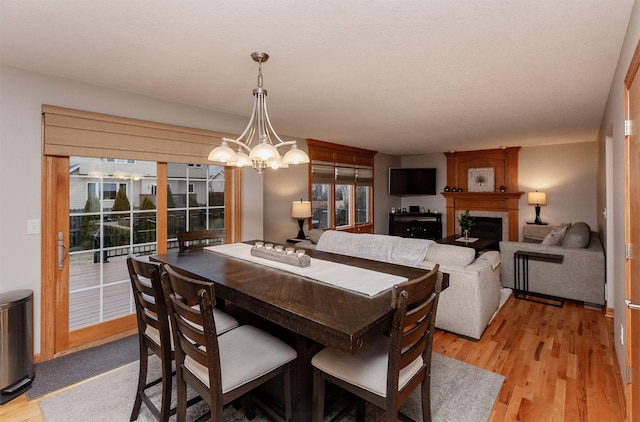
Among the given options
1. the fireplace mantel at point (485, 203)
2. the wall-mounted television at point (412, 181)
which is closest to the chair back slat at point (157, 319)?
the wall-mounted television at point (412, 181)

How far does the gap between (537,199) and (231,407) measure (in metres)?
6.52

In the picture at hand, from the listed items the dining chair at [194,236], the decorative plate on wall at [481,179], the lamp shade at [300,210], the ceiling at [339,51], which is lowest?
the dining chair at [194,236]

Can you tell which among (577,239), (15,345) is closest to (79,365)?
(15,345)

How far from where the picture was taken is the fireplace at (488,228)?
699cm

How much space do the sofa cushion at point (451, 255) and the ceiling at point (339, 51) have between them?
1538mm

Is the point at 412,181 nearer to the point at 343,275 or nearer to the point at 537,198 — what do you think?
the point at 537,198

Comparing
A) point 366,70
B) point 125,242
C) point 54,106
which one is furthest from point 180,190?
point 366,70

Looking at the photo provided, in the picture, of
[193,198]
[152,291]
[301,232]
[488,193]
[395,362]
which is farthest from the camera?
[488,193]

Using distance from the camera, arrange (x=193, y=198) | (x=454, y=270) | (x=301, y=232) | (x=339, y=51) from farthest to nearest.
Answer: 1. (x=301, y=232)
2. (x=193, y=198)
3. (x=454, y=270)
4. (x=339, y=51)

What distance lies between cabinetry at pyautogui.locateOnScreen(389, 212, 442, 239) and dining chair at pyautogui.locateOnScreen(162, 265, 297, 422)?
247 inches

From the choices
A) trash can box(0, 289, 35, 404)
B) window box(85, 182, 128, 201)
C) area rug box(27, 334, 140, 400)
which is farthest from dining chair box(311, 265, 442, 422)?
window box(85, 182, 128, 201)

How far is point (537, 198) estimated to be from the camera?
622cm

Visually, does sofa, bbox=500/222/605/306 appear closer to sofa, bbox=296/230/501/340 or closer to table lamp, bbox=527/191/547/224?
sofa, bbox=296/230/501/340

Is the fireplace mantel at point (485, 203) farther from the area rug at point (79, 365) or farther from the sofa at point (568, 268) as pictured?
the area rug at point (79, 365)
